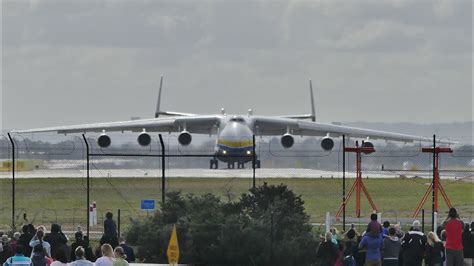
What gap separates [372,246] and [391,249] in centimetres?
58

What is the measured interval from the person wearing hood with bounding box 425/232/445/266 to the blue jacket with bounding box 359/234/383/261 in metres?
0.85

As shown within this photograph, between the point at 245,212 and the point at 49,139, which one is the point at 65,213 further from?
the point at 245,212

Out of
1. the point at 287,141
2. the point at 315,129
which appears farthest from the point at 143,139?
the point at 315,129

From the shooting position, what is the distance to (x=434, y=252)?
20328mm

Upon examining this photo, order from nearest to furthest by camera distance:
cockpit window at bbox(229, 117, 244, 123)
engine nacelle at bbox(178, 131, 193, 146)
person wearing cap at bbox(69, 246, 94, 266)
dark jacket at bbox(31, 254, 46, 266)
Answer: person wearing cap at bbox(69, 246, 94, 266) → dark jacket at bbox(31, 254, 46, 266) → engine nacelle at bbox(178, 131, 193, 146) → cockpit window at bbox(229, 117, 244, 123)

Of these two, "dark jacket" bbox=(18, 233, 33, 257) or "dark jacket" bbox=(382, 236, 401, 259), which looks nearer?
"dark jacket" bbox=(18, 233, 33, 257)

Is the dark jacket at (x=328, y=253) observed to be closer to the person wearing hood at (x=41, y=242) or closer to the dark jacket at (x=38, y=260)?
the person wearing hood at (x=41, y=242)

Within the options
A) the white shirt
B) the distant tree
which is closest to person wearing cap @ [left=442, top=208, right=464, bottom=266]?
the distant tree

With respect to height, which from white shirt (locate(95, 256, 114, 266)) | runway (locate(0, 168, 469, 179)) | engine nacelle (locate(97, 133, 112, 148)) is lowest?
white shirt (locate(95, 256, 114, 266))

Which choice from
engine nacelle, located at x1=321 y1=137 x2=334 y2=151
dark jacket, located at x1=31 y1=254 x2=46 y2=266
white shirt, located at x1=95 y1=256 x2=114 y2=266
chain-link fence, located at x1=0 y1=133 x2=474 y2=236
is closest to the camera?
white shirt, located at x1=95 y1=256 x2=114 y2=266

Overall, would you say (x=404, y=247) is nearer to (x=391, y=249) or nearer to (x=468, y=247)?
(x=391, y=249)

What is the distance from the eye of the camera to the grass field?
34.2 m

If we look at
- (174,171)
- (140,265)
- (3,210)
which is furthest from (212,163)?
(140,265)

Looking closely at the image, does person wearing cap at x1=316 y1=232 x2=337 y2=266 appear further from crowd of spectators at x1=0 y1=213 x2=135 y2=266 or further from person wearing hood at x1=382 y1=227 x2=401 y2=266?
crowd of spectators at x1=0 y1=213 x2=135 y2=266
